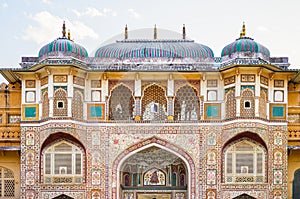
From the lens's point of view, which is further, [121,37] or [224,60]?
[121,37]

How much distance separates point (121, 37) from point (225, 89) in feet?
16.7

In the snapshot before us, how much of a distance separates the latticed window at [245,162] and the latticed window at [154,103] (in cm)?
289

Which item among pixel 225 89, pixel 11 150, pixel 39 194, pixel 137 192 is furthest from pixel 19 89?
pixel 225 89

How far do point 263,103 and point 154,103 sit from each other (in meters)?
4.13

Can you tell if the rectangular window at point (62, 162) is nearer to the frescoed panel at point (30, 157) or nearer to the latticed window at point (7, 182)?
the frescoed panel at point (30, 157)

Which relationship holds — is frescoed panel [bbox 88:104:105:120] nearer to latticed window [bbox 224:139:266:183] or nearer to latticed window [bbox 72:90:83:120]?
latticed window [bbox 72:90:83:120]

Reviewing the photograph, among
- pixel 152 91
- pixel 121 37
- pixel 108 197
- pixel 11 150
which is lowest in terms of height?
pixel 108 197

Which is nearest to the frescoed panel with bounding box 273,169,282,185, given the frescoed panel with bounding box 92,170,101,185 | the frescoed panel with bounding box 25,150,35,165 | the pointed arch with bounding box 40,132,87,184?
the frescoed panel with bounding box 92,170,101,185

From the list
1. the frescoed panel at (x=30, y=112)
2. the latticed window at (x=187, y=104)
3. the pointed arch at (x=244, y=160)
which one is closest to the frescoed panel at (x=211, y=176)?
the pointed arch at (x=244, y=160)

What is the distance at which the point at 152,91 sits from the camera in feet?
81.8

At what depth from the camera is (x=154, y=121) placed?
24344 millimetres

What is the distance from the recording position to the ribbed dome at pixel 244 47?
24.1 meters

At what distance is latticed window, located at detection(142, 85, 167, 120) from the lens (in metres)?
24.8

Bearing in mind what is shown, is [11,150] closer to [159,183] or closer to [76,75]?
[76,75]
